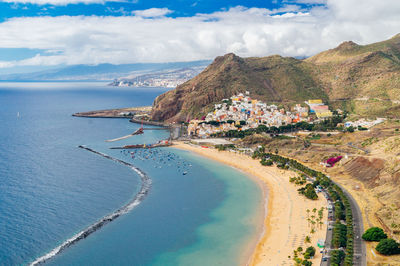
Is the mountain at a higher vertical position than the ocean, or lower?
higher

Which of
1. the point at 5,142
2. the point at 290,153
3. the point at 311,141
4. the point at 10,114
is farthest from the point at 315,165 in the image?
the point at 10,114

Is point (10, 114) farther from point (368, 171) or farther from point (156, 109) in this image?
point (368, 171)

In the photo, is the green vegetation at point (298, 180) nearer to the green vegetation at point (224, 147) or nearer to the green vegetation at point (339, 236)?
the green vegetation at point (339, 236)

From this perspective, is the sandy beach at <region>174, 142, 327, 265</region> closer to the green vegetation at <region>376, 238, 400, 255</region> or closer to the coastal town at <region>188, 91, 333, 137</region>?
the green vegetation at <region>376, 238, 400, 255</region>

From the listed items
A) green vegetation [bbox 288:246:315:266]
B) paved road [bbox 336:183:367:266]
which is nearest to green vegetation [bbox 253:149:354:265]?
paved road [bbox 336:183:367:266]

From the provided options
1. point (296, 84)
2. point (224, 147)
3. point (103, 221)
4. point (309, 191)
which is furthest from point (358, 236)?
point (296, 84)

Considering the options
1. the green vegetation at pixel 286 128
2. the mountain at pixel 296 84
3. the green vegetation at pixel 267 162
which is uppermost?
the mountain at pixel 296 84

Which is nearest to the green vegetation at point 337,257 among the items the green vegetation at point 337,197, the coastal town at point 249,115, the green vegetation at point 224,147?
the green vegetation at point 337,197
